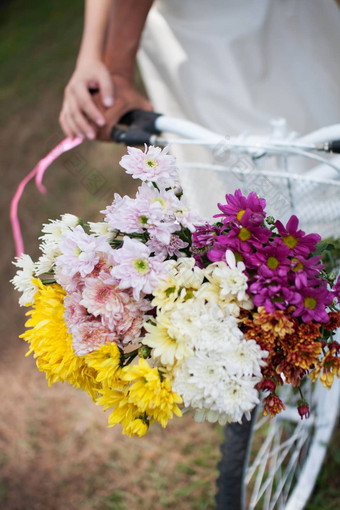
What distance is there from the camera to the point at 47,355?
2.17 ft

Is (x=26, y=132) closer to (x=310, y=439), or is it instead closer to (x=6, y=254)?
(x=6, y=254)

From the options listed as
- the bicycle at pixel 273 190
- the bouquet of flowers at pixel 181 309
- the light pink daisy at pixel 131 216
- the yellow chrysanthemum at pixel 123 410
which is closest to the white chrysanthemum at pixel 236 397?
the bouquet of flowers at pixel 181 309

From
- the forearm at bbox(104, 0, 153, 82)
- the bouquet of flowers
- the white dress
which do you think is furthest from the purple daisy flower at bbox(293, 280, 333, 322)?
the forearm at bbox(104, 0, 153, 82)

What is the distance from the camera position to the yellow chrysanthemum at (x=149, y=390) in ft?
1.89

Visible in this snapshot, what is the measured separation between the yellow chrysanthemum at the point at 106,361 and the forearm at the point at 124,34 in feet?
2.97

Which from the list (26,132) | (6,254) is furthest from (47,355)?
(26,132)

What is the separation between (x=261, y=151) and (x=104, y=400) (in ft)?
1.92

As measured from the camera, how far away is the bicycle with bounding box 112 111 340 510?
0.96 m

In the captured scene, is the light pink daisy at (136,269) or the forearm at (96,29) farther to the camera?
the forearm at (96,29)

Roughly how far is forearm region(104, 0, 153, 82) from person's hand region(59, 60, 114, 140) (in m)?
0.06

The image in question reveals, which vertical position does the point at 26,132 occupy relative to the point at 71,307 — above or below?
below

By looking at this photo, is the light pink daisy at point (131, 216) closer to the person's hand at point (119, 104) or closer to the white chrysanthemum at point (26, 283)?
the white chrysanthemum at point (26, 283)

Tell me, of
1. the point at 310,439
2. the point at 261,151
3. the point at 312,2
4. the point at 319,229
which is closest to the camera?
the point at 261,151

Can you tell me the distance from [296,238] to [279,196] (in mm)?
355
